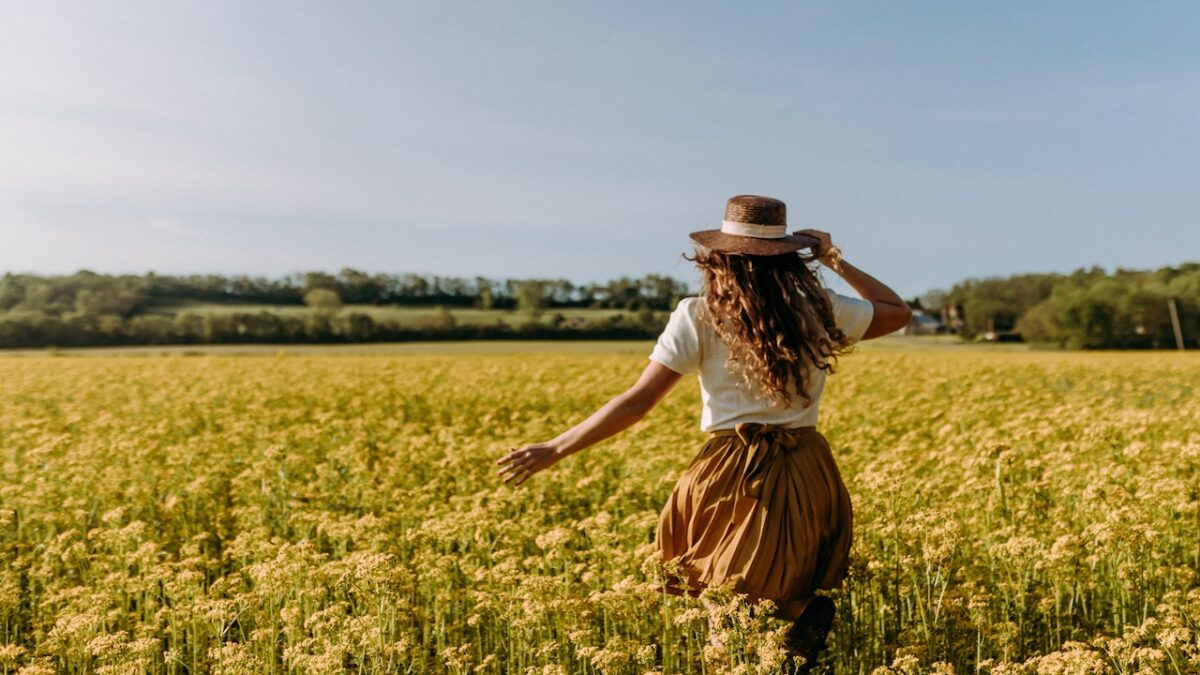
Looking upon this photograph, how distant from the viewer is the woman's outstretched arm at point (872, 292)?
11.8ft

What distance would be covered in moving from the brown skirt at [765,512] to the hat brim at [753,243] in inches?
27.1

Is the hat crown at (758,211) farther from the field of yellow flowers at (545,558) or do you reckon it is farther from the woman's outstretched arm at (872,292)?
the field of yellow flowers at (545,558)

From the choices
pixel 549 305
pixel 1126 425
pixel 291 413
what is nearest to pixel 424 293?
pixel 549 305

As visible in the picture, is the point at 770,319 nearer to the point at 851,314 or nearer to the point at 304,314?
the point at 851,314

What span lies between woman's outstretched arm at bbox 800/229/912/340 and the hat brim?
0.07m

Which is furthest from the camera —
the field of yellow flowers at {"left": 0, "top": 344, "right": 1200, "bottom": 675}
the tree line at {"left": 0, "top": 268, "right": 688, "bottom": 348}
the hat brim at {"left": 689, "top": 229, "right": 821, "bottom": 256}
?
the tree line at {"left": 0, "top": 268, "right": 688, "bottom": 348}

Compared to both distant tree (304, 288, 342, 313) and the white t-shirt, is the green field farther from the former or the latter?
the white t-shirt

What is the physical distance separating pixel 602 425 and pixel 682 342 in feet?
1.50

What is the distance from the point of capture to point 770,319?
3.34m

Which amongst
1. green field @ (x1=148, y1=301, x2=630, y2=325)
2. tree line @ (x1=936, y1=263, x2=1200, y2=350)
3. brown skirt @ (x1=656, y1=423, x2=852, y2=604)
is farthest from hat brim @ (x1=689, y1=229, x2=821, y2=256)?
tree line @ (x1=936, y1=263, x2=1200, y2=350)

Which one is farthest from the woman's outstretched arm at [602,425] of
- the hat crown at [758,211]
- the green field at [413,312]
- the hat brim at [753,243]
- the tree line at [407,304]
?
the green field at [413,312]

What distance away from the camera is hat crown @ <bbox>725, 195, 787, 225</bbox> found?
11.3 ft

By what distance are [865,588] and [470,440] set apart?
5.14m

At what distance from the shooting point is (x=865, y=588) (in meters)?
4.57
